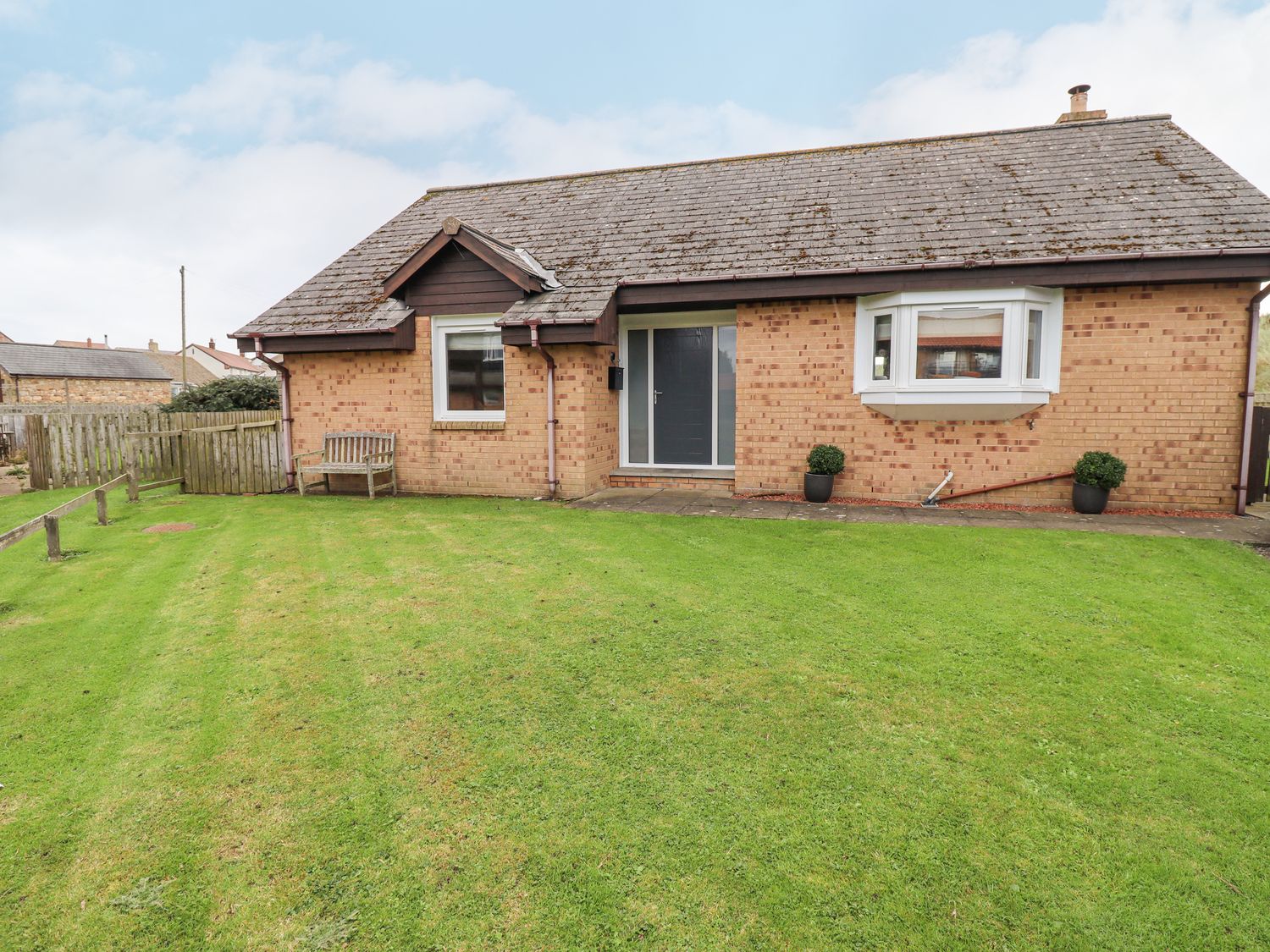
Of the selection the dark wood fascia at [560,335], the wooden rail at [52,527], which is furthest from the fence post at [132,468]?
the dark wood fascia at [560,335]

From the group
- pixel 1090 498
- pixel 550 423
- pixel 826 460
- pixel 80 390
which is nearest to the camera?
pixel 1090 498

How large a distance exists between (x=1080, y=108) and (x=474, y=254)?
1092 centimetres

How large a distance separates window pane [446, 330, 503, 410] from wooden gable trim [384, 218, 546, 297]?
1033 millimetres

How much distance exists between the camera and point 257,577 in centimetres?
612

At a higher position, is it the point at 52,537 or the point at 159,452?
the point at 159,452

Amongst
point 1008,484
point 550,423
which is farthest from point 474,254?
point 1008,484

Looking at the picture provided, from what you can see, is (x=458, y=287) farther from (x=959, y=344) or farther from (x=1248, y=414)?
(x=1248, y=414)

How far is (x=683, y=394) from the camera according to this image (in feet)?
38.7

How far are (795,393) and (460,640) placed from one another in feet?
23.4

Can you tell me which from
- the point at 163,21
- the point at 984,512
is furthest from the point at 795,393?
the point at 163,21

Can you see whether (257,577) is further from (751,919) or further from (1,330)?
(1,330)

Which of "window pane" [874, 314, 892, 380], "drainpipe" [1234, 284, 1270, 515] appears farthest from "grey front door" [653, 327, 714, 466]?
"drainpipe" [1234, 284, 1270, 515]

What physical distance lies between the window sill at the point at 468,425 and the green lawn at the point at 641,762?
530 cm

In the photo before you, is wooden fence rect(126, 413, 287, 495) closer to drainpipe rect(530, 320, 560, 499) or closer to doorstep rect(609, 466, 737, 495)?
drainpipe rect(530, 320, 560, 499)
